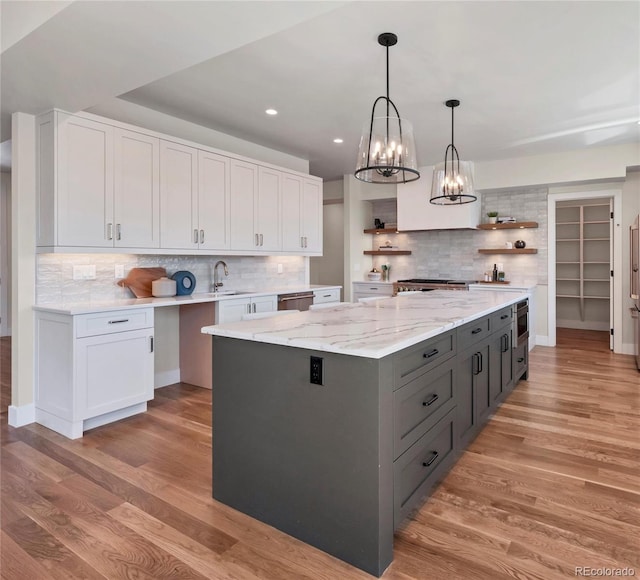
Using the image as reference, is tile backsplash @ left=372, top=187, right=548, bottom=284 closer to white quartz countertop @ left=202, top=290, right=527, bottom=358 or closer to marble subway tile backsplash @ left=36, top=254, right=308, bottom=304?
marble subway tile backsplash @ left=36, top=254, right=308, bottom=304

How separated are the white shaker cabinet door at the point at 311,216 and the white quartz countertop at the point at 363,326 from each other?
8.59ft

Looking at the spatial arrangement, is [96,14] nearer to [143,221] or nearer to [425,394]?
[143,221]

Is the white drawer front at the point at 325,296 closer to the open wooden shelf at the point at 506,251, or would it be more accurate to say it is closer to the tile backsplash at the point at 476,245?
the tile backsplash at the point at 476,245

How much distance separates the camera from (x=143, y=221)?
3686 mm

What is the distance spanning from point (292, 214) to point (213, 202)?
4.23 ft

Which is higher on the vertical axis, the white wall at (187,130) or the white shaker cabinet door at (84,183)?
the white wall at (187,130)

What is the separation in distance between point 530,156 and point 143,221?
491 centimetres

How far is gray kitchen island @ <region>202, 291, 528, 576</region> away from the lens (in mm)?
1688

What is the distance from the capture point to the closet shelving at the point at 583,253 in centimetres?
753

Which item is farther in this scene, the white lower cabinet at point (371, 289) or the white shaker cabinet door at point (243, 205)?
the white lower cabinet at point (371, 289)

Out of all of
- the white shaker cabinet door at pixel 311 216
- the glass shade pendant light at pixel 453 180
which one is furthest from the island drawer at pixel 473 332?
the white shaker cabinet door at pixel 311 216

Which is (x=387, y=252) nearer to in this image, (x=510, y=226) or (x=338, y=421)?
(x=510, y=226)

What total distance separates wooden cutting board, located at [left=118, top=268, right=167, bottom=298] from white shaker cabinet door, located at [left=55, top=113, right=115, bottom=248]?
526mm

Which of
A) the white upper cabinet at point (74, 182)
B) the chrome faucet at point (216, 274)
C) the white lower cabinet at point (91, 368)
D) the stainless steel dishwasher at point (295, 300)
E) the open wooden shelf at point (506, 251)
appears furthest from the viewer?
the open wooden shelf at point (506, 251)
